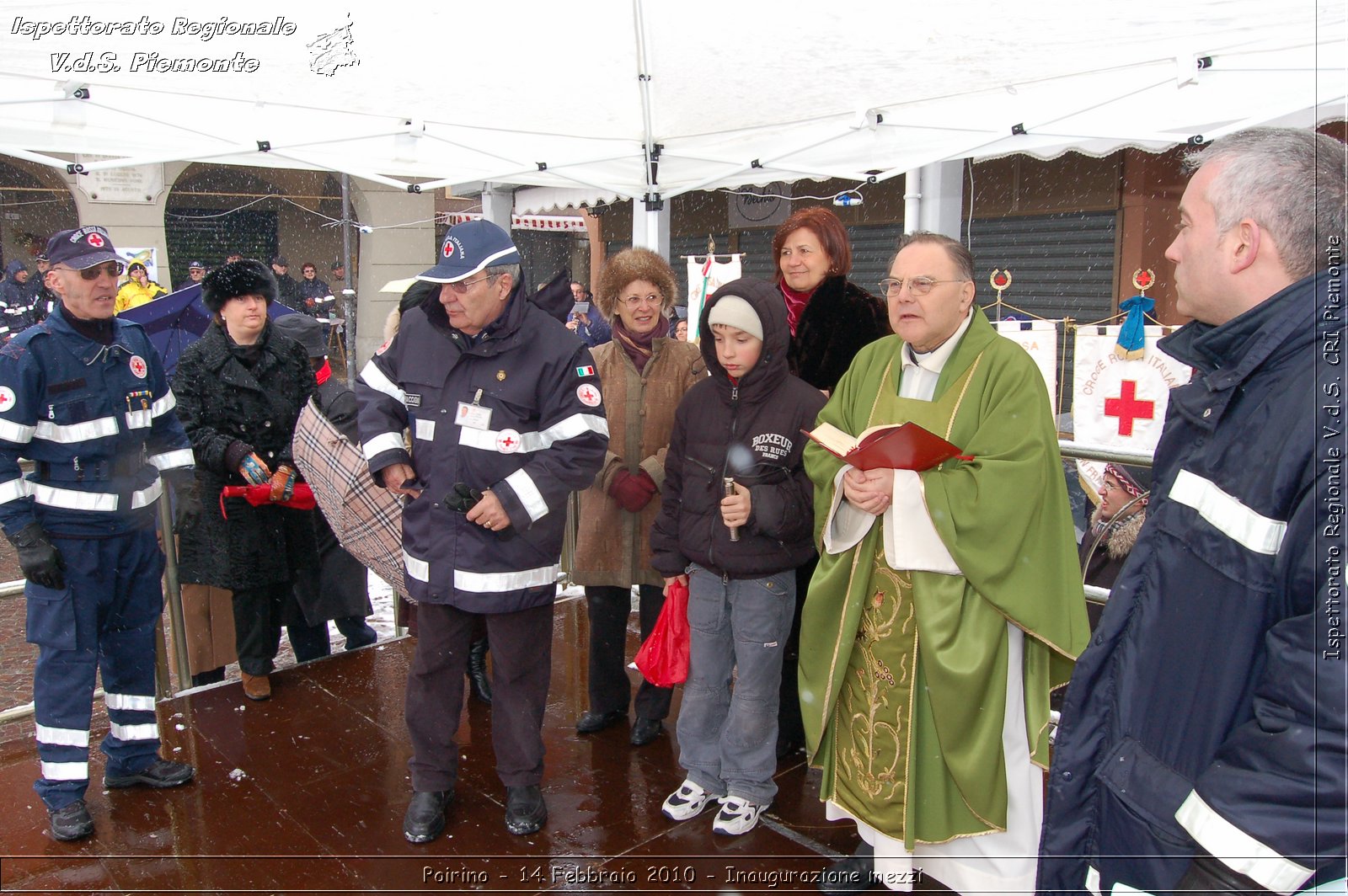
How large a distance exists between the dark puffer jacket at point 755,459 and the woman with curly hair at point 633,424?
1.84 feet

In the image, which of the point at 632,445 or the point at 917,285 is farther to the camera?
the point at 632,445

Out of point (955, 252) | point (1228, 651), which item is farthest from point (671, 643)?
point (1228, 651)

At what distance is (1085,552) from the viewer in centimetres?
430

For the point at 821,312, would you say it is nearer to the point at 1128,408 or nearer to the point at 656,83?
the point at 656,83

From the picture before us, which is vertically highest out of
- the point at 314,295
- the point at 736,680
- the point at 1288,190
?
the point at 314,295

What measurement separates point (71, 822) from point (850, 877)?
271 cm

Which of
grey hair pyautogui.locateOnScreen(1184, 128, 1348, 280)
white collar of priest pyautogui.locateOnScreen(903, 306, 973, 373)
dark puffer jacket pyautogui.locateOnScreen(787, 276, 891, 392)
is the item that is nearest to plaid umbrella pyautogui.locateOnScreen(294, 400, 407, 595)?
dark puffer jacket pyautogui.locateOnScreen(787, 276, 891, 392)

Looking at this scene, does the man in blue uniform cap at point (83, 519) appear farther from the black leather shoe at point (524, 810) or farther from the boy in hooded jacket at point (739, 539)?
the boy in hooded jacket at point (739, 539)

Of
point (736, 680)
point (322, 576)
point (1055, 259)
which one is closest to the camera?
point (736, 680)

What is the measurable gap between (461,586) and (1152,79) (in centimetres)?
370

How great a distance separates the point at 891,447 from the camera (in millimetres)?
2420

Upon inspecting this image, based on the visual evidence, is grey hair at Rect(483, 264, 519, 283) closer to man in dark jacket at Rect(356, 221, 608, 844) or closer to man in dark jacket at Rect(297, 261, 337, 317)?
man in dark jacket at Rect(356, 221, 608, 844)

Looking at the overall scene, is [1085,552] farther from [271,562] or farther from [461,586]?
[271,562]

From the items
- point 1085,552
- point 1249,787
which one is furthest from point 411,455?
point 1085,552
